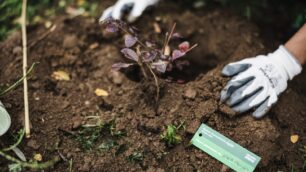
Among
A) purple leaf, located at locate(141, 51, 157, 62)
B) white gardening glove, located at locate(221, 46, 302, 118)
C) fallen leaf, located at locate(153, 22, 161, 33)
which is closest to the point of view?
purple leaf, located at locate(141, 51, 157, 62)

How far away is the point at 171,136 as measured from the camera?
184cm

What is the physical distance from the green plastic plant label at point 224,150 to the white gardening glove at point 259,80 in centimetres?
20

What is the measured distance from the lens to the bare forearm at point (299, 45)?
205cm

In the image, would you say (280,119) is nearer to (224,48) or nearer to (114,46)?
(224,48)

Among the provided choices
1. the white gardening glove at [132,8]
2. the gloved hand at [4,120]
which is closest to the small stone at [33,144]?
the gloved hand at [4,120]

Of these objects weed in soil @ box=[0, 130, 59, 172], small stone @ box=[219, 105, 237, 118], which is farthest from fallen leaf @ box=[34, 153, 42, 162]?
small stone @ box=[219, 105, 237, 118]

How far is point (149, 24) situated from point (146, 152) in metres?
0.95

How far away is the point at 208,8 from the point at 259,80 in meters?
0.90

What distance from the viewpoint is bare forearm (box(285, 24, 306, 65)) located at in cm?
205

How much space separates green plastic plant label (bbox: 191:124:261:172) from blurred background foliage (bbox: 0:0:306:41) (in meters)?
1.06

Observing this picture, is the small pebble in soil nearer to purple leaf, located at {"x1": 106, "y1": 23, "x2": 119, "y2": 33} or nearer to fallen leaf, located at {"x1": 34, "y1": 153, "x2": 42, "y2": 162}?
fallen leaf, located at {"x1": 34, "y1": 153, "x2": 42, "y2": 162}

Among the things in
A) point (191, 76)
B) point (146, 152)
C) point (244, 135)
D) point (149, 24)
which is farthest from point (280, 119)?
point (149, 24)

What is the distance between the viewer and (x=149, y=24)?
2447mm

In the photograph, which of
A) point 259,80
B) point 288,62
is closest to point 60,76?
point 259,80
